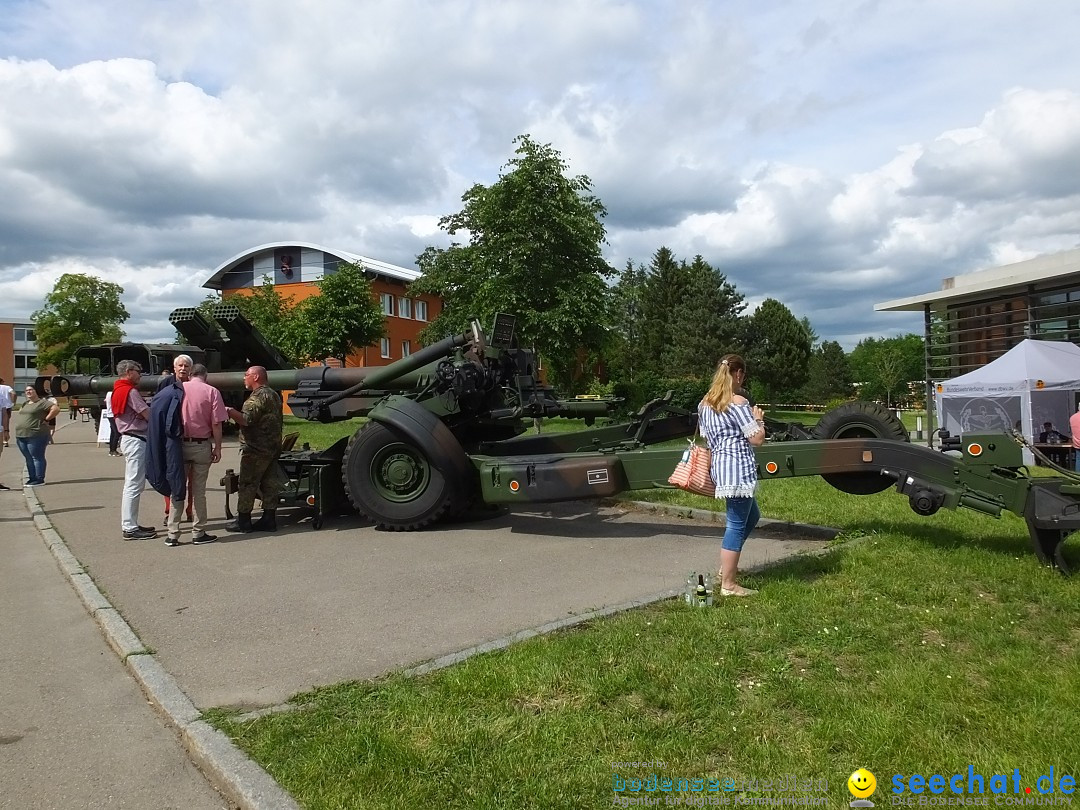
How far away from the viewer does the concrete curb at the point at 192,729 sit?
299cm

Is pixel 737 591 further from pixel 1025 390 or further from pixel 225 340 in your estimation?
pixel 1025 390

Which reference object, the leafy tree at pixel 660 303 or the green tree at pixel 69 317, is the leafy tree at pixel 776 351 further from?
the green tree at pixel 69 317

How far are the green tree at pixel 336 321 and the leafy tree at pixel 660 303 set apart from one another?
29717mm

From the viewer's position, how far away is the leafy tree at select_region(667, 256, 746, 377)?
51.6 metres

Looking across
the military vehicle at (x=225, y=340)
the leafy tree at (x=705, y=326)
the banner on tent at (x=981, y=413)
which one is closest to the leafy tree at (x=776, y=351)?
the leafy tree at (x=705, y=326)

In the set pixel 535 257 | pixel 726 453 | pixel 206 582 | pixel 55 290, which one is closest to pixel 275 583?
pixel 206 582

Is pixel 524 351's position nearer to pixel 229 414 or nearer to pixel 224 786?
pixel 229 414

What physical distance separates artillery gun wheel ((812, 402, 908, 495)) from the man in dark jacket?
5.75 meters

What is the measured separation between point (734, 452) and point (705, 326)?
48.3m

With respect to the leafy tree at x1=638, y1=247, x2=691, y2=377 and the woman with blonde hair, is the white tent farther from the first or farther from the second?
the leafy tree at x1=638, y1=247, x2=691, y2=377

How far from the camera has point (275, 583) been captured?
20.0 feet

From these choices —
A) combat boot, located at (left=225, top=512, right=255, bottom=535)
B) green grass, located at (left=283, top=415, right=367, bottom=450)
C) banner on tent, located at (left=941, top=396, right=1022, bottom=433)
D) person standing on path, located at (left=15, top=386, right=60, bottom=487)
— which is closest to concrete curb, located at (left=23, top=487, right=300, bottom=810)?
combat boot, located at (left=225, top=512, right=255, bottom=535)

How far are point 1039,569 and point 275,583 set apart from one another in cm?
538

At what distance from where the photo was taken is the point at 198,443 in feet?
25.2
